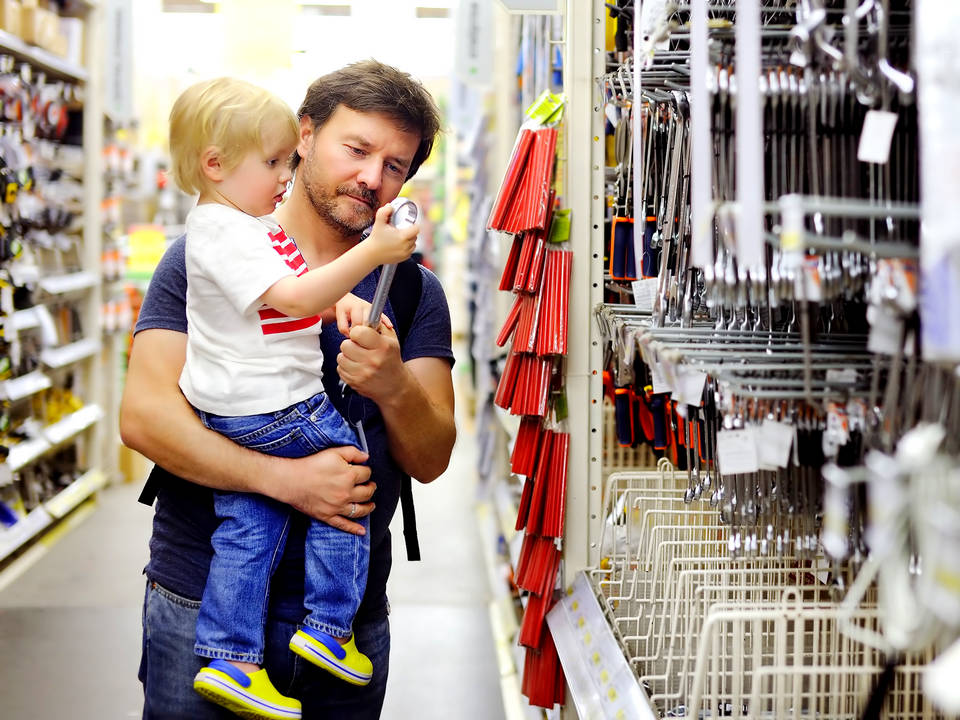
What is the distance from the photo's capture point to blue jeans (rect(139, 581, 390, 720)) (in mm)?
1762

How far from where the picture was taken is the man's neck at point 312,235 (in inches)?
72.0

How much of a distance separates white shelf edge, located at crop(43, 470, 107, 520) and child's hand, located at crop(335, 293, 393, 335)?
4070mm

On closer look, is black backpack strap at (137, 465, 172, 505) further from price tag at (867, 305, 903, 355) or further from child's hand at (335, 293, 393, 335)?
price tag at (867, 305, 903, 355)

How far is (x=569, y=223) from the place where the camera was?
227cm

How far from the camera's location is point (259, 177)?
1.67m

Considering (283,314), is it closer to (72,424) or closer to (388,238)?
(388,238)

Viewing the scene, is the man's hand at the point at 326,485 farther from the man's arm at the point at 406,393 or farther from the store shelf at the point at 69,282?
the store shelf at the point at 69,282

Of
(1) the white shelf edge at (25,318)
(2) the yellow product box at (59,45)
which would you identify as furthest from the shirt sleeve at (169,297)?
(2) the yellow product box at (59,45)

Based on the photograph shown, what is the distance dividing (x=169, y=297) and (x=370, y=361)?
0.37 meters

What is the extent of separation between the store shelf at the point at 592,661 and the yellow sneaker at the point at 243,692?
1.69 feet

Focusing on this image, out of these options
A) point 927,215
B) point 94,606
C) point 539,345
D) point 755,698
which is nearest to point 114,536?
point 94,606

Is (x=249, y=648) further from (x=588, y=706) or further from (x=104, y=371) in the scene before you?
(x=104, y=371)

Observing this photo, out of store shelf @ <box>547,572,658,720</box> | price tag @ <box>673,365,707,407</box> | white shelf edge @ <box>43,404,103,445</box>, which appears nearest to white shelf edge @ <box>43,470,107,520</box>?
white shelf edge @ <box>43,404,103,445</box>

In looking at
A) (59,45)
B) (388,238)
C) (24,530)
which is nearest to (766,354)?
(388,238)
